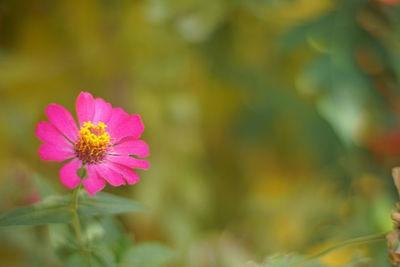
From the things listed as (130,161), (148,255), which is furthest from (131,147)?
(148,255)

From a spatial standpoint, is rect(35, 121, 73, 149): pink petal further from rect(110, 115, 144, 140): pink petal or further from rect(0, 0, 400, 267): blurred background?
rect(0, 0, 400, 267): blurred background

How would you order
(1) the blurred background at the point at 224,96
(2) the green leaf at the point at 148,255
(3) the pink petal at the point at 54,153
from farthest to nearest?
(1) the blurred background at the point at 224,96 < (2) the green leaf at the point at 148,255 < (3) the pink petal at the point at 54,153

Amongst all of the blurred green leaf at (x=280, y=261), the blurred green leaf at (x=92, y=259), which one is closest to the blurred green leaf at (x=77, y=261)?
the blurred green leaf at (x=92, y=259)

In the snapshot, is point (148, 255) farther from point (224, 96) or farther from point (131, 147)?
point (224, 96)

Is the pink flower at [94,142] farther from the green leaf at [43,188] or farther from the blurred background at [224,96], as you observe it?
the blurred background at [224,96]

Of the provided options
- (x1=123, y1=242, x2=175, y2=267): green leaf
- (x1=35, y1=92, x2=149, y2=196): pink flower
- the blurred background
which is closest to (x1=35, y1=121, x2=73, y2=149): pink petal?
(x1=35, y1=92, x2=149, y2=196): pink flower

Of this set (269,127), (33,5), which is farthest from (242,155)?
(33,5)
